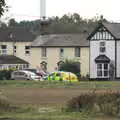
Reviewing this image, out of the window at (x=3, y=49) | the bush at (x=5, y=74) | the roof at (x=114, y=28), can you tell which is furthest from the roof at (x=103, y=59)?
the window at (x=3, y=49)

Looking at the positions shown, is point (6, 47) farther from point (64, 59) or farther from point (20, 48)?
point (64, 59)

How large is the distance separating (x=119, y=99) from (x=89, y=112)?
1.36 m

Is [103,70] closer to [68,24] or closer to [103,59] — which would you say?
[103,59]

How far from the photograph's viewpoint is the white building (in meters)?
77.5

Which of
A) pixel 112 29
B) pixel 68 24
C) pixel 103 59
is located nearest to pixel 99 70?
pixel 103 59

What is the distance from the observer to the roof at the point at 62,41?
Result: 295 ft

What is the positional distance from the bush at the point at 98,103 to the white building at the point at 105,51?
177ft

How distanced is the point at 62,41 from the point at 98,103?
69238 mm

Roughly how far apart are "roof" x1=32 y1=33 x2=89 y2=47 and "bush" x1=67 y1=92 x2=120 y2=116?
6460cm

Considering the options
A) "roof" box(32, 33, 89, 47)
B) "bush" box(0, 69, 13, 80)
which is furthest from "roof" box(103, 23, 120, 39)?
"bush" box(0, 69, 13, 80)

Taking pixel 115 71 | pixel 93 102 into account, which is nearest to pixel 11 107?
pixel 93 102

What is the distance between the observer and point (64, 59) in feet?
294

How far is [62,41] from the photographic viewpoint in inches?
3612

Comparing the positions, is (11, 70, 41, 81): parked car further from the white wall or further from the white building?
the white wall
